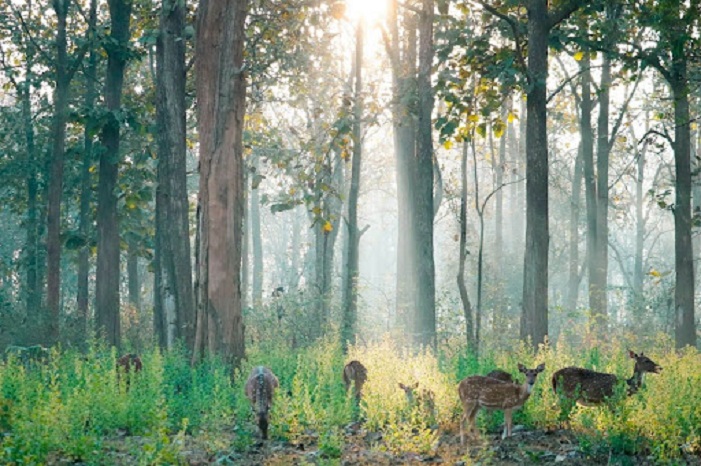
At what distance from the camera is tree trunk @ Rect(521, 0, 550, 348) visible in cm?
1753

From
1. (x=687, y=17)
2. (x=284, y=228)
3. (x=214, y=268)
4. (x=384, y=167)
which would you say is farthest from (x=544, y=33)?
(x=284, y=228)

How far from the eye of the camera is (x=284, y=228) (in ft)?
346

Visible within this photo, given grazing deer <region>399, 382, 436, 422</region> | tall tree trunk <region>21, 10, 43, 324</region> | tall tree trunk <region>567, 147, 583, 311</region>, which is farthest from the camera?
tall tree trunk <region>567, 147, 583, 311</region>

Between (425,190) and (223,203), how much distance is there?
7561 mm

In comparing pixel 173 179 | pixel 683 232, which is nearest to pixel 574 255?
pixel 683 232

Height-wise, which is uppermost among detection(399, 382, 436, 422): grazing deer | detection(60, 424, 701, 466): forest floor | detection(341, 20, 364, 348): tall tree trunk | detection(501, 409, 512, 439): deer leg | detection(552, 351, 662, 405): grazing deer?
detection(341, 20, 364, 348): tall tree trunk

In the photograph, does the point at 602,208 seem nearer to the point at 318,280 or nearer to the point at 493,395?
the point at 318,280

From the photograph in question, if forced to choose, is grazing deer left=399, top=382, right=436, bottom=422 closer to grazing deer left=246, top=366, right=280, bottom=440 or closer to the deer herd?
the deer herd

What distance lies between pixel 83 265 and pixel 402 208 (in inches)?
394

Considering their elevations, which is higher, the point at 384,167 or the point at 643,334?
the point at 384,167

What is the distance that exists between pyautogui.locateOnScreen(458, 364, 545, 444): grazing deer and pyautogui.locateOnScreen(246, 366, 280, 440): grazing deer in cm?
223

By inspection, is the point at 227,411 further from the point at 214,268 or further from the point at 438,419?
the point at 214,268

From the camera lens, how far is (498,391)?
1088 cm

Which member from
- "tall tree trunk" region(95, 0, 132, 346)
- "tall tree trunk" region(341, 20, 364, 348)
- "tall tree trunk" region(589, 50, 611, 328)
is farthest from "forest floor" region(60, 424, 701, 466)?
"tall tree trunk" region(589, 50, 611, 328)
